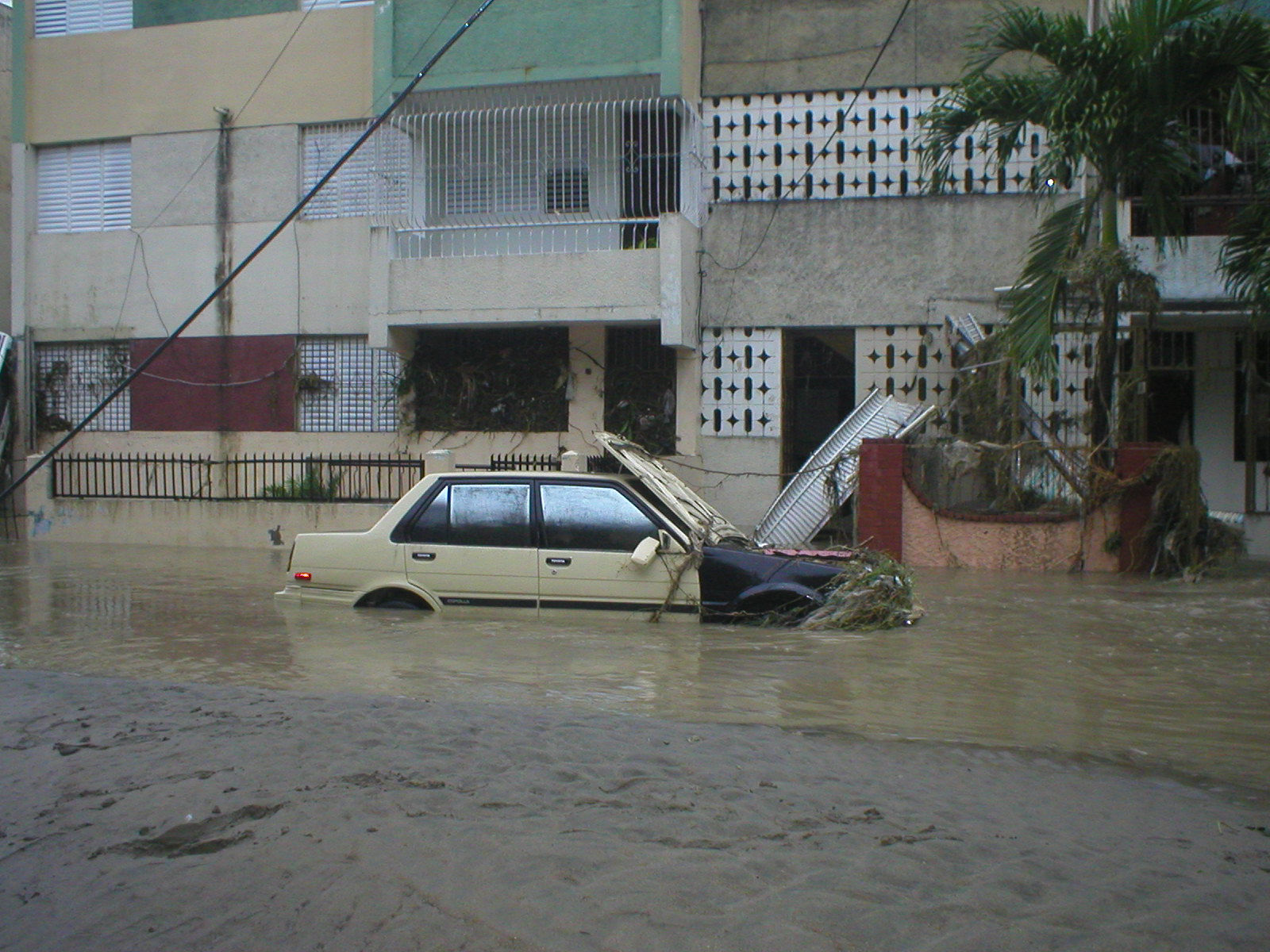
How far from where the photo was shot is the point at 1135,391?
12258mm

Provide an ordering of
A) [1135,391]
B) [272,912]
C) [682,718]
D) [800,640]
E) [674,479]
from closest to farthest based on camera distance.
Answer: [272,912] → [682,718] → [800,640] → [674,479] → [1135,391]

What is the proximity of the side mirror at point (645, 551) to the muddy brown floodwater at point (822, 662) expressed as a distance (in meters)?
0.49

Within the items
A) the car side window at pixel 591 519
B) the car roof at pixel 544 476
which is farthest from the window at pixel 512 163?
the car side window at pixel 591 519

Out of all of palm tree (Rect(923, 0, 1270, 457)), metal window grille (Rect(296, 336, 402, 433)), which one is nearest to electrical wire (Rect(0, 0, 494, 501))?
metal window grille (Rect(296, 336, 402, 433))

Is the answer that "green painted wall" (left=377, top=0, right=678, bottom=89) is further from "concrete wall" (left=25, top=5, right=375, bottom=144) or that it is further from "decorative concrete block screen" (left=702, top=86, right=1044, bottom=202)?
"decorative concrete block screen" (left=702, top=86, right=1044, bottom=202)

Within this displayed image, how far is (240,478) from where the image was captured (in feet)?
55.6

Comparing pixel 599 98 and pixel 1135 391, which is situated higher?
pixel 599 98

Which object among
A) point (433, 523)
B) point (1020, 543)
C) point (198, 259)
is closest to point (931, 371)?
point (1020, 543)

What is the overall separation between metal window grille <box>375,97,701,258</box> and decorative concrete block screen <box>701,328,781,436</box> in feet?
5.55

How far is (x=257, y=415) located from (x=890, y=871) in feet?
49.0

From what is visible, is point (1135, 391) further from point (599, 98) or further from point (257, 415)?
point (257, 415)

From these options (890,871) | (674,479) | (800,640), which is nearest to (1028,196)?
(674,479)

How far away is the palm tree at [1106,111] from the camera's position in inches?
421

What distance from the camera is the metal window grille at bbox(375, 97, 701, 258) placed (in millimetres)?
15477
